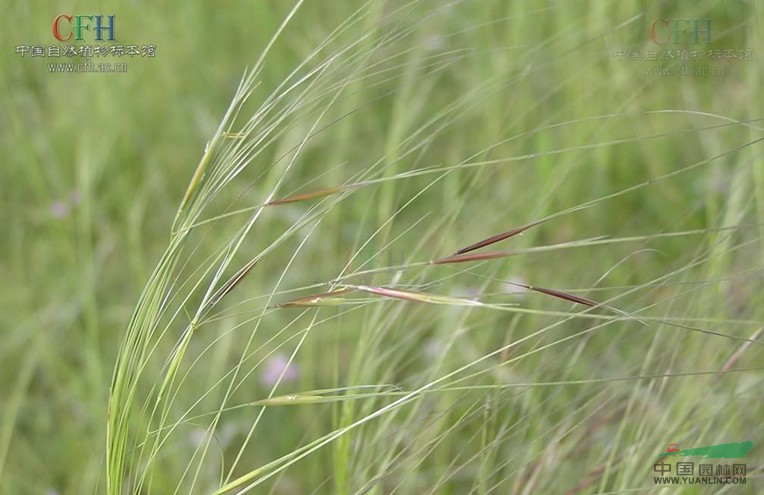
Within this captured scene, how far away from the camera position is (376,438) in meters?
0.82

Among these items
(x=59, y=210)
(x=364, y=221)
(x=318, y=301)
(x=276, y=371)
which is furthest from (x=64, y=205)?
(x=318, y=301)

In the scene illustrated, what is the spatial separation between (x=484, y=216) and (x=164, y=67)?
3.03 feet

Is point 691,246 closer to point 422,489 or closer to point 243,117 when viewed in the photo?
point 422,489

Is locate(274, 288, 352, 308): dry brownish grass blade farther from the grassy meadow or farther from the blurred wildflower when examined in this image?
the blurred wildflower

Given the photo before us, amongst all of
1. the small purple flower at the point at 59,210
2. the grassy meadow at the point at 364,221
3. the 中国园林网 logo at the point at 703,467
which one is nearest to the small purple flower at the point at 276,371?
the grassy meadow at the point at 364,221

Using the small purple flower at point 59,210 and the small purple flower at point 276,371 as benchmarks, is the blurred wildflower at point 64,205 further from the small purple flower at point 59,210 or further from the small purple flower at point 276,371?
the small purple flower at point 276,371

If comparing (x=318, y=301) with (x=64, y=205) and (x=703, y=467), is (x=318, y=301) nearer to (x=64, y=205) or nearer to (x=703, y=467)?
(x=703, y=467)

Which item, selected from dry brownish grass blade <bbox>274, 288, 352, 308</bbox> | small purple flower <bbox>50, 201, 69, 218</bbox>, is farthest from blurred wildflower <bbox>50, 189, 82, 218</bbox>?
dry brownish grass blade <bbox>274, 288, 352, 308</bbox>

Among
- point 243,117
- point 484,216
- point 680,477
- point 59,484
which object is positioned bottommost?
point 59,484

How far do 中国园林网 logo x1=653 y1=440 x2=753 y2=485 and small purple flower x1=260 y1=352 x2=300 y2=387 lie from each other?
0.72 meters

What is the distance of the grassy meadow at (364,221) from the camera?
105 cm

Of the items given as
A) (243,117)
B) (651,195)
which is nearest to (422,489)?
(651,195)

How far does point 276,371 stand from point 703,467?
768 mm

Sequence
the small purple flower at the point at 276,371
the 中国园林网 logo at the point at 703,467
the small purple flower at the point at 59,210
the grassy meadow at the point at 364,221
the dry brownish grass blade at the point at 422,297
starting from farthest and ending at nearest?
the small purple flower at the point at 59,210
the small purple flower at the point at 276,371
the grassy meadow at the point at 364,221
the 中国园林网 logo at the point at 703,467
the dry brownish grass blade at the point at 422,297
